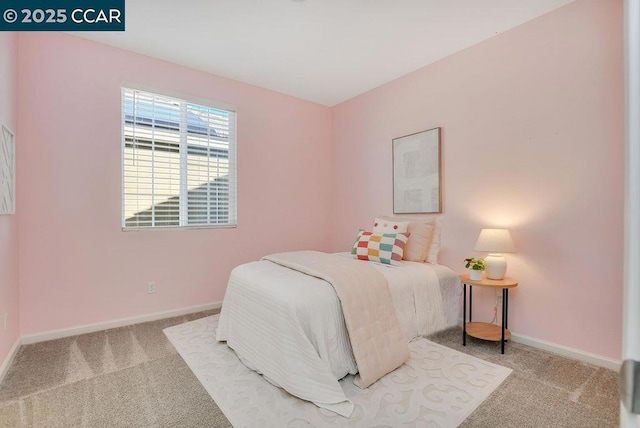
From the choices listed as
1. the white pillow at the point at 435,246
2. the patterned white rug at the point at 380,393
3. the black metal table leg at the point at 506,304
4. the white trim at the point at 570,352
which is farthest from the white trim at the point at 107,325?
the white trim at the point at 570,352

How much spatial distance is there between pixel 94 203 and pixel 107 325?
114 centimetres

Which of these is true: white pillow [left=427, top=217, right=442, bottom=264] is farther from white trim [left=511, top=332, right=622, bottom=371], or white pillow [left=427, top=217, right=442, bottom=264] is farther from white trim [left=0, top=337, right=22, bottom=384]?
white trim [left=0, top=337, right=22, bottom=384]

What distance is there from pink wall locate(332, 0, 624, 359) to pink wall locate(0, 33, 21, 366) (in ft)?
11.5

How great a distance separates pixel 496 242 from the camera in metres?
2.39

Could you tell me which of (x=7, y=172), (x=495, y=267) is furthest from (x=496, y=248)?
(x=7, y=172)

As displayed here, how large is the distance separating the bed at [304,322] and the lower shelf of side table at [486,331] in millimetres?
263

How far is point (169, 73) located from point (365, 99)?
2.31 metres

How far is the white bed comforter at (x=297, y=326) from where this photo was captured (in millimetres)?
1713

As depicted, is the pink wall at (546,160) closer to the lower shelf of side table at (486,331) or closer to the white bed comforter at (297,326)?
the lower shelf of side table at (486,331)

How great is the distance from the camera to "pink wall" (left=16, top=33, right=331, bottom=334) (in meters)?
2.50

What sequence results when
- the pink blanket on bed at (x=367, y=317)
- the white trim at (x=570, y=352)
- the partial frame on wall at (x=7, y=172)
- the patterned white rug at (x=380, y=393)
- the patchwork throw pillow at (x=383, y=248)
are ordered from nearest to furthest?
the patterned white rug at (x=380, y=393)
the pink blanket on bed at (x=367, y=317)
the partial frame on wall at (x=7, y=172)
the white trim at (x=570, y=352)
the patchwork throw pillow at (x=383, y=248)

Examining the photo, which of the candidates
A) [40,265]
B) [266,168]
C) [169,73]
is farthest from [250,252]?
[169,73]

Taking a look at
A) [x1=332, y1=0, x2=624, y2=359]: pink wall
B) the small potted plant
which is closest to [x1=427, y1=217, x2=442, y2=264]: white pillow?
[x1=332, y1=0, x2=624, y2=359]: pink wall

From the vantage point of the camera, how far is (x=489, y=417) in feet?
5.31
